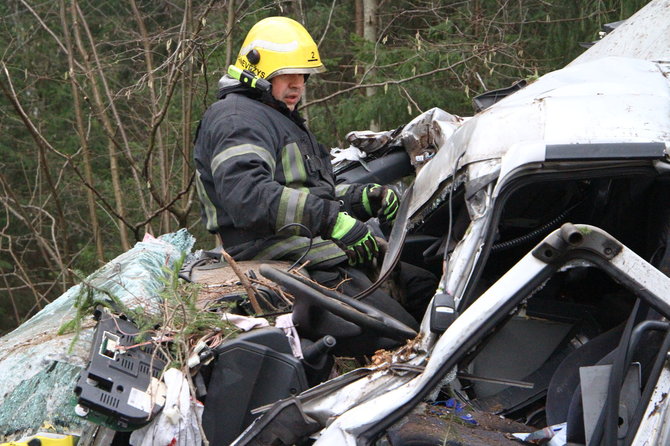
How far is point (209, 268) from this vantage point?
4.29 m

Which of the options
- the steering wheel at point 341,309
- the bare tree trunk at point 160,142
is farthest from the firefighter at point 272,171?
the bare tree trunk at point 160,142

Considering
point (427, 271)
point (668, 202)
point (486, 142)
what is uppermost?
point (486, 142)

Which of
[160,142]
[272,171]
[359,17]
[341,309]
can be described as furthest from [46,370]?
[359,17]

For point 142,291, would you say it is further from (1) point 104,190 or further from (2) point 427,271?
(1) point 104,190

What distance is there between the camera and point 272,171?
13.5 ft

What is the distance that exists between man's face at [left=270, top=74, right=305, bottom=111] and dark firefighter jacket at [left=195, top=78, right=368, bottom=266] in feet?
0.24

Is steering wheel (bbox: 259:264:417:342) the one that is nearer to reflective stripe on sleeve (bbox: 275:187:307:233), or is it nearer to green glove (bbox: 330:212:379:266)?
reflective stripe on sleeve (bbox: 275:187:307:233)

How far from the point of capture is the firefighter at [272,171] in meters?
4.00

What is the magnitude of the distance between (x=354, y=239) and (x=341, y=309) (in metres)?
1.01

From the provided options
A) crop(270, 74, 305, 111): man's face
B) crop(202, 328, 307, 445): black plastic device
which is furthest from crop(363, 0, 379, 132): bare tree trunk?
crop(202, 328, 307, 445): black plastic device

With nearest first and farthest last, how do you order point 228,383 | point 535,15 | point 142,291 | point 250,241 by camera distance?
point 228,383, point 142,291, point 250,241, point 535,15

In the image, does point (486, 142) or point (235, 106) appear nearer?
point (486, 142)

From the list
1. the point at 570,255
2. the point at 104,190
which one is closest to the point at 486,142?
the point at 570,255

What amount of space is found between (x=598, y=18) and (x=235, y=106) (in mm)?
4525
